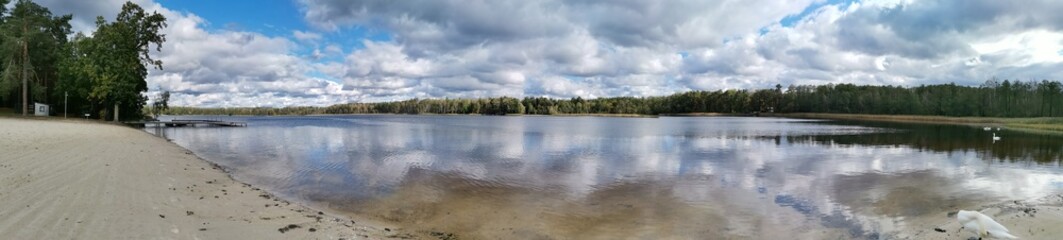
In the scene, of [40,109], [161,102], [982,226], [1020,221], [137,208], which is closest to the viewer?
[982,226]

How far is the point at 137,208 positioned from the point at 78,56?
61.0 meters

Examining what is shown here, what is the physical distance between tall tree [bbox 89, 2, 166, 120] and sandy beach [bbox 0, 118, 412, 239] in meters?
44.9

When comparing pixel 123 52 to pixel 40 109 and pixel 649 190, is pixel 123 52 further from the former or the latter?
pixel 649 190

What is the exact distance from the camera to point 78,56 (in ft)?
170

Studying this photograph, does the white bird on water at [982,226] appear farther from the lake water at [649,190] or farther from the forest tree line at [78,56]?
the forest tree line at [78,56]

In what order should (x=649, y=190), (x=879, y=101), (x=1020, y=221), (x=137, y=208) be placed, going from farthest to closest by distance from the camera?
1. (x=879, y=101)
2. (x=649, y=190)
3. (x=1020, y=221)
4. (x=137, y=208)

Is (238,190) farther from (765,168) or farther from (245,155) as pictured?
(765,168)

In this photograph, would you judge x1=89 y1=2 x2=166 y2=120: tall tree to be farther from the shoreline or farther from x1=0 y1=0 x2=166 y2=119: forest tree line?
the shoreline

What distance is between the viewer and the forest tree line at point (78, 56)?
46750 millimetres

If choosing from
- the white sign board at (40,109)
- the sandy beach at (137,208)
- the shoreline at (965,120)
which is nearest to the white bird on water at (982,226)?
the sandy beach at (137,208)

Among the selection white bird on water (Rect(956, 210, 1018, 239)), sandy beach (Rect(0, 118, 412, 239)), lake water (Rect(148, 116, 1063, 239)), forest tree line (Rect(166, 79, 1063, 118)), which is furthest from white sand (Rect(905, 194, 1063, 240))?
forest tree line (Rect(166, 79, 1063, 118))

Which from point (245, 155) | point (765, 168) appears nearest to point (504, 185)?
point (765, 168)

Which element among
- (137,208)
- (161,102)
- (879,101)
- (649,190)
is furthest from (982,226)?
(879,101)

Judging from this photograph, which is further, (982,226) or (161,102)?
(161,102)
